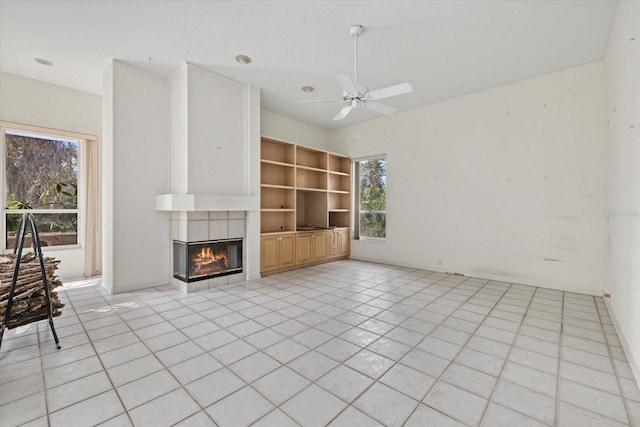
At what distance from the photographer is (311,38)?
343 centimetres

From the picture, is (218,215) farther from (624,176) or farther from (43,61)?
(624,176)

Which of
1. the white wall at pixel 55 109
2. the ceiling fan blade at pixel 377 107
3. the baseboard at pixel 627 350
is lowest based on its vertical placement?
the baseboard at pixel 627 350

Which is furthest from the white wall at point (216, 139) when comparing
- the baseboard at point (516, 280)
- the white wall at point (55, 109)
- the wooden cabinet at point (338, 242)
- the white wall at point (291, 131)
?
the baseboard at point (516, 280)

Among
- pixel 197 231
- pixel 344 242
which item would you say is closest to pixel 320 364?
pixel 197 231

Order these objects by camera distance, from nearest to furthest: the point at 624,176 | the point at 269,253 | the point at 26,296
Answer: the point at 26,296 < the point at 624,176 < the point at 269,253

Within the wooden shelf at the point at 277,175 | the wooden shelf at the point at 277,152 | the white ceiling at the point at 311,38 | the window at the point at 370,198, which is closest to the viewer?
the white ceiling at the point at 311,38

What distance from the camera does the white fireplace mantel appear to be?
3.94 metres

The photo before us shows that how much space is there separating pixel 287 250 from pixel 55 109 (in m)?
4.46

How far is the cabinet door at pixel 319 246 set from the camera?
6098 millimetres

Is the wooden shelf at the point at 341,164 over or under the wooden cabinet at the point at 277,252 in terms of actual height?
over

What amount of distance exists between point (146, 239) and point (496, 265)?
5.66 meters

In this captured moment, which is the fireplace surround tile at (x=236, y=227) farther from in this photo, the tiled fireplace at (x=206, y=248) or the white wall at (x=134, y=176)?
the white wall at (x=134, y=176)

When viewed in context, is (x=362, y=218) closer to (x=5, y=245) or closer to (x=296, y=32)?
(x=296, y=32)

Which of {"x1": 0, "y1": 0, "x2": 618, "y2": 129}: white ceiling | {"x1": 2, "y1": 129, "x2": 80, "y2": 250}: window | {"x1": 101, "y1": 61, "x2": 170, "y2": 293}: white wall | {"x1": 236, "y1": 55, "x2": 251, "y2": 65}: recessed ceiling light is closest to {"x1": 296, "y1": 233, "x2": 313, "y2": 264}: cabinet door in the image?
{"x1": 101, "y1": 61, "x2": 170, "y2": 293}: white wall
